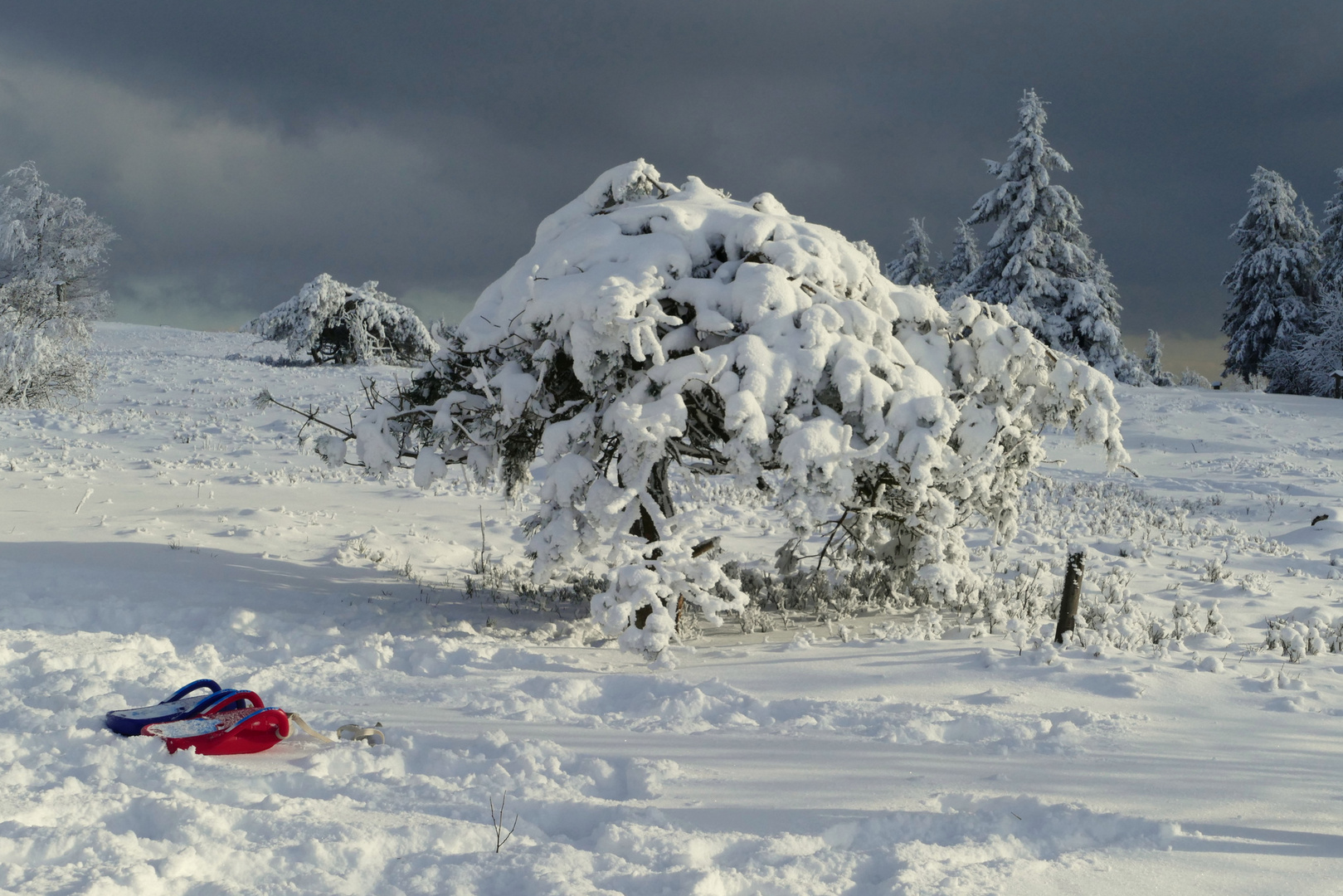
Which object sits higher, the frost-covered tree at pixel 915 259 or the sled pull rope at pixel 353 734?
the frost-covered tree at pixel 915 259

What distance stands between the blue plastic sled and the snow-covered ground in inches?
5.6

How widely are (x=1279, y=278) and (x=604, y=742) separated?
4511 cm

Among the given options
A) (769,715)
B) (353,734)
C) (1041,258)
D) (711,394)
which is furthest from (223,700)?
(1041,258)

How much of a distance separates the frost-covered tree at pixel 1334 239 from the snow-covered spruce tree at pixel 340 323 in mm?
37573

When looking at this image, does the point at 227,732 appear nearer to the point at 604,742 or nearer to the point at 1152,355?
the point at 604,742

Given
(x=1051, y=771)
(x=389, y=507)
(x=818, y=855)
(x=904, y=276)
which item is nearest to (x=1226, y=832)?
(x=1051, y=771)

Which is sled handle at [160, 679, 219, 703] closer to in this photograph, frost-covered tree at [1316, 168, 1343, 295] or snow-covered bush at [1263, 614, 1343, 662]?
snow-covered bush at [1263, 614, 1343, 662]

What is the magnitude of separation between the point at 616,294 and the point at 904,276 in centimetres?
4675

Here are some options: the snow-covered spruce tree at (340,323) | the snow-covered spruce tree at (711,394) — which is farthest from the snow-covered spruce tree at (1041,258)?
the snow-covered spruce tree at (711,394)

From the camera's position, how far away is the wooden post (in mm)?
6246

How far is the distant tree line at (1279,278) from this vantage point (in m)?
37.9

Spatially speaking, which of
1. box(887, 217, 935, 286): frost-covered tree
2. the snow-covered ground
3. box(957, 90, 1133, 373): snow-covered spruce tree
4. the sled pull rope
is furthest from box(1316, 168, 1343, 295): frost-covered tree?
the sled pull rope

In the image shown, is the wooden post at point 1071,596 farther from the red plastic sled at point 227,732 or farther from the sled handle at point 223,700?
the sled handle at point 223,700

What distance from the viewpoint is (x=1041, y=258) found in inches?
1384
